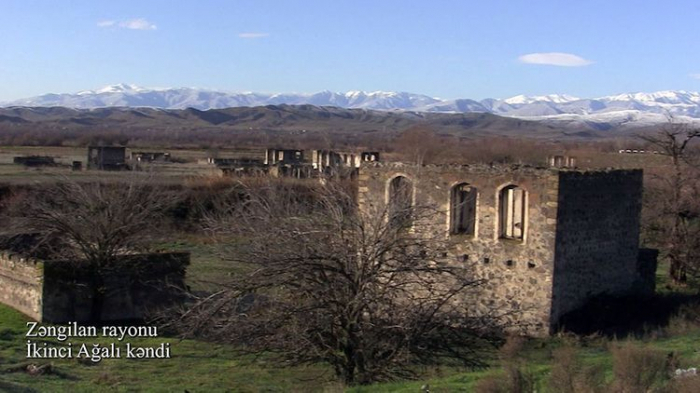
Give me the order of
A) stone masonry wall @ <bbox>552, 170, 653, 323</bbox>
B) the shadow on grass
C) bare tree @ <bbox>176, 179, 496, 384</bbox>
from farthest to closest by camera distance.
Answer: the shadow on grass, stone masonry wall @ <bbox>552, 170, 653, 323</bbox>, bare tree @ <bbox>176, 179, 496, 384</bbox>

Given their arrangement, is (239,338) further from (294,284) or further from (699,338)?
(699,338)

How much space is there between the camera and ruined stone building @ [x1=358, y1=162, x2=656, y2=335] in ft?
63.8

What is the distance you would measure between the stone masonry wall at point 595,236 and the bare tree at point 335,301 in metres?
7.41

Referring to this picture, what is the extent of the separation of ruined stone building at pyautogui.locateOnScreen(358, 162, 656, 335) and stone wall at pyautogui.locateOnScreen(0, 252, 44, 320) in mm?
8220

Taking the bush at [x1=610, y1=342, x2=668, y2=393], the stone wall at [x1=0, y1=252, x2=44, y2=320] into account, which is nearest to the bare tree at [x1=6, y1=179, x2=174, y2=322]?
the stone wall at [x1=0, y1=252, x2=44, y2=320]

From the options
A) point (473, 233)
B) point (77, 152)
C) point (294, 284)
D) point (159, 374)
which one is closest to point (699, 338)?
point (473, 233)

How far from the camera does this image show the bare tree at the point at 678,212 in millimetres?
26922

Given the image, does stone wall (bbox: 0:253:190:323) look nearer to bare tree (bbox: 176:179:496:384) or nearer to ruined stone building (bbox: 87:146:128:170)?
bare tree (bbox: 176:179:496:384)

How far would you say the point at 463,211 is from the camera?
21.0 metres

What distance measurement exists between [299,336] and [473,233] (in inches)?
365

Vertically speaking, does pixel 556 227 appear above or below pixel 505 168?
below

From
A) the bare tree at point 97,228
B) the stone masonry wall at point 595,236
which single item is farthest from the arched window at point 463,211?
the bare tree at point 97,228

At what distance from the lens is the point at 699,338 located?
1686 cm

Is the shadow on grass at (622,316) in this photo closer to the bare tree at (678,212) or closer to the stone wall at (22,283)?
the bare tree at (678,212)
